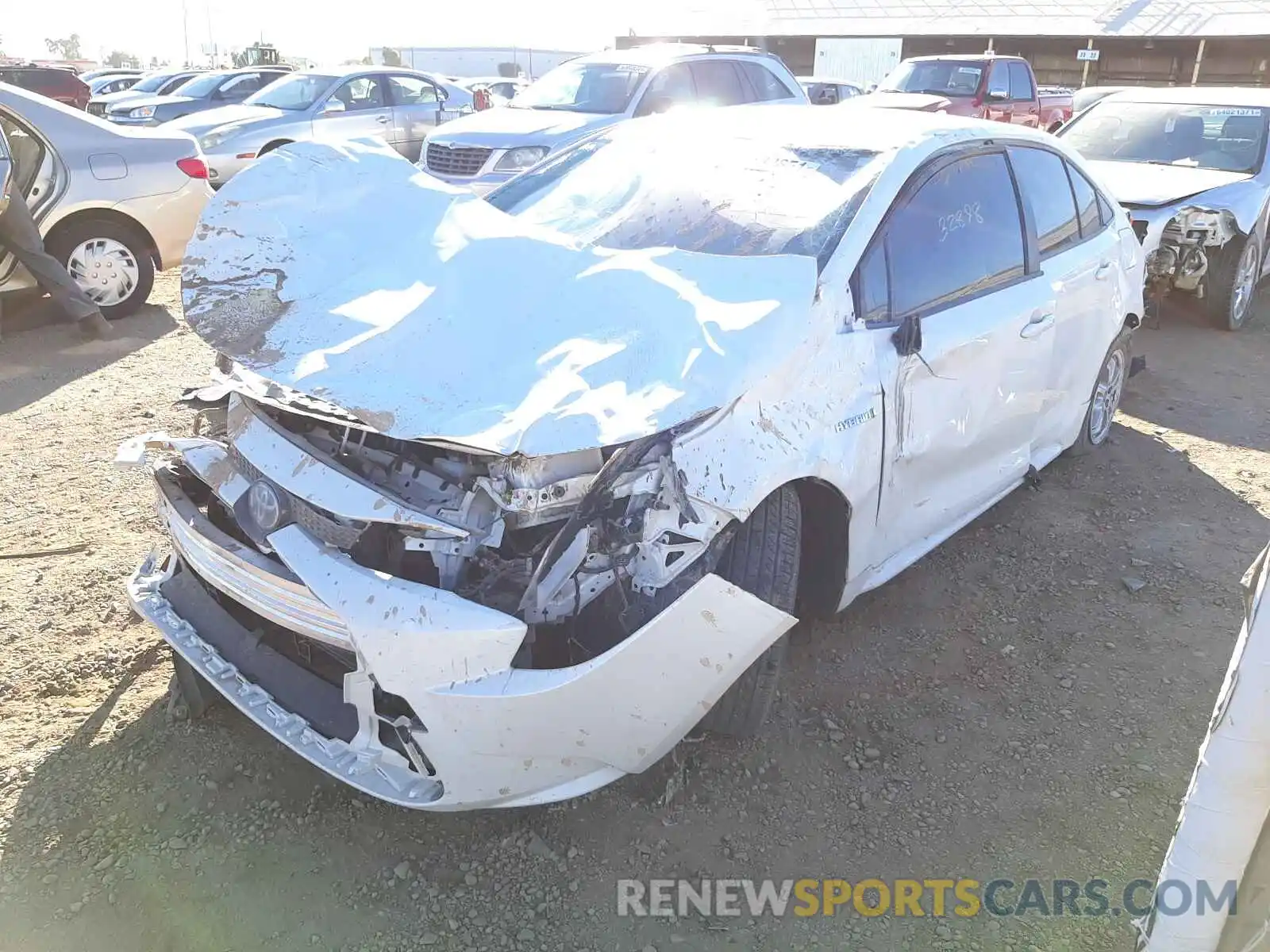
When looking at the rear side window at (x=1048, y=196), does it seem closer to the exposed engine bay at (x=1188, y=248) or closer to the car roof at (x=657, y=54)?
the exposed engine bay at (x=1188, y=248)

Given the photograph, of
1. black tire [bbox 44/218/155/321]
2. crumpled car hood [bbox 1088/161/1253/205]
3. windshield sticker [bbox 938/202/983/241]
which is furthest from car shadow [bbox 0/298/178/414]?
crumpled car hood [bbox 1088/161/1253/205]

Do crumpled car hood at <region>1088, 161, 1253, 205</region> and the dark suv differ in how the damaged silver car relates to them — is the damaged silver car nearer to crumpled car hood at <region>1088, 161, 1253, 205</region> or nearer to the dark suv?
crumpled car hood at <region>1088, 161, 1253, 205</region>

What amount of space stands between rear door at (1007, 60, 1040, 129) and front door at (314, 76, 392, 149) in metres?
8.65

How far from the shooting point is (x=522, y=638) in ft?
6.64

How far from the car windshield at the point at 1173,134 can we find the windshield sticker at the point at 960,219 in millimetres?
5405

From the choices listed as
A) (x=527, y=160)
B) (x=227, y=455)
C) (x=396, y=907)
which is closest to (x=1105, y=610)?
(x=396, y=907)

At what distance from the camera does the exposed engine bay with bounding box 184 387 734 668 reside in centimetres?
218

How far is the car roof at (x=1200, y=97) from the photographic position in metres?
7.79

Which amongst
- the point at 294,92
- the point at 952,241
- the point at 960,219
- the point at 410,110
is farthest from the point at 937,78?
the point at 952,241

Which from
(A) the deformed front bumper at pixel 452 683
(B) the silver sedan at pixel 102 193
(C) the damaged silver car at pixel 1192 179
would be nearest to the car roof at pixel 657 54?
(C) the damaged silver car at pixel 1192 179

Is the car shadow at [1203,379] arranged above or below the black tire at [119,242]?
below

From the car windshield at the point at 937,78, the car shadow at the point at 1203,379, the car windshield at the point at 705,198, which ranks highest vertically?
the car windshield at the point at 705,198

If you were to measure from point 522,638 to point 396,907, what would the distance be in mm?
810

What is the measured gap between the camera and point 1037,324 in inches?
140
